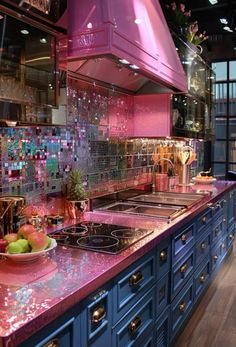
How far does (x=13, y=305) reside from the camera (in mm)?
1090

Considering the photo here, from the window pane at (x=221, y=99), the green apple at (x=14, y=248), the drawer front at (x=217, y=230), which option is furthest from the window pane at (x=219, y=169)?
the green apple at (x=14, y=248)

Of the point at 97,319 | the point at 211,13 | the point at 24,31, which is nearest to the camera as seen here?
the point at 97,319

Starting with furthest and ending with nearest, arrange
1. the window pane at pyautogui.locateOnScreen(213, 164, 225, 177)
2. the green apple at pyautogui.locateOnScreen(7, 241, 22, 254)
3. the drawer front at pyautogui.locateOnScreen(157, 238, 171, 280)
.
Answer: the window pane at pyautogui.locateOnScreen(213, 164, 225, 177)
the drawer front at pyautogui.locateOnScreen(157, 238, 171, 280)
the green apple at pyautogui.locateOnScreen(7, 241, 22, 254)

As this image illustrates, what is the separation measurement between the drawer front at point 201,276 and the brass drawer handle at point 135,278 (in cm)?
120

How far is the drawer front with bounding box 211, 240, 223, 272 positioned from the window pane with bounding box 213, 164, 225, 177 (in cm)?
360

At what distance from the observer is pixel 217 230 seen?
3.62m

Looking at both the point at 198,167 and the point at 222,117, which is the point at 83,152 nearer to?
the point at 198,167

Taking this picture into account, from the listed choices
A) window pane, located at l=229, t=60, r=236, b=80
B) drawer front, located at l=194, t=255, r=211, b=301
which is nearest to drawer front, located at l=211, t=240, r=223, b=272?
drawer front, located at l=194, t=255, r=211, b=301

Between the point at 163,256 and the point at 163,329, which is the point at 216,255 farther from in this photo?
the point at 163,256

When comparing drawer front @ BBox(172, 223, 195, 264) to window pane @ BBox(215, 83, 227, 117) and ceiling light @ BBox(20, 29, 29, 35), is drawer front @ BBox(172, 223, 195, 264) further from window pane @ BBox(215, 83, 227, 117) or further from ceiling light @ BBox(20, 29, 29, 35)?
window pane @ BBox(215, 83, 227, 117)

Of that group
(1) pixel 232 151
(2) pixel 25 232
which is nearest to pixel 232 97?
(1) pixel 232 151

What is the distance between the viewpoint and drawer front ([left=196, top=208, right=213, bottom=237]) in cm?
288

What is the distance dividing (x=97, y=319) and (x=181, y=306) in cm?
126

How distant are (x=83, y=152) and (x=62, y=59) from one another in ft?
3.03
